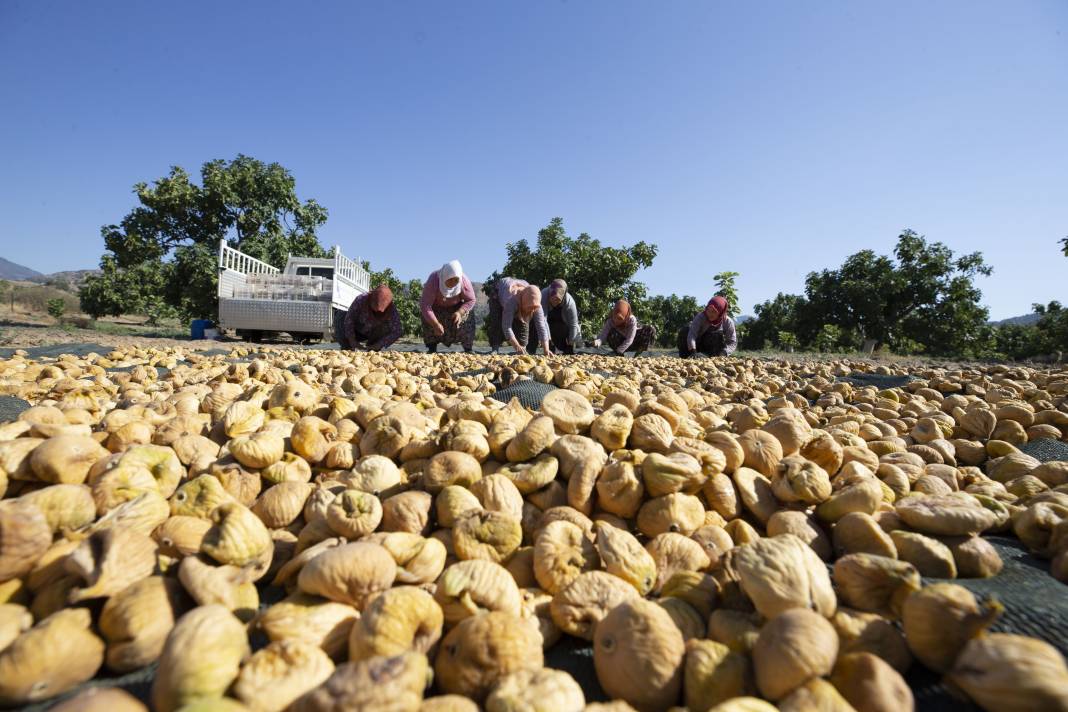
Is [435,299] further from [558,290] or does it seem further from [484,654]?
[484,654]

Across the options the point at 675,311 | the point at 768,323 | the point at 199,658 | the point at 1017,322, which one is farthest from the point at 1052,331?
the point at 1017,322

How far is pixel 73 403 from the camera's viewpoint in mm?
2703

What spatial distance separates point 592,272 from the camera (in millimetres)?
22562

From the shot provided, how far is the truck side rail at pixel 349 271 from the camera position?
16.8 metres

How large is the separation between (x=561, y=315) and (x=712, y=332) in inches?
140

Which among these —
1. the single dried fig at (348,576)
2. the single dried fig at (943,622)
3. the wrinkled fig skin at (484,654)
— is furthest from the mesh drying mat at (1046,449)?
the single dried fig at (348,576)

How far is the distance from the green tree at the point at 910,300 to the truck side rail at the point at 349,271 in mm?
29563

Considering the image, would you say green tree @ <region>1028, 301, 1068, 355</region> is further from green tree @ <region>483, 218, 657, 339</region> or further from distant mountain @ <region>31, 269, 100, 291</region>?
distant mountain @ <region>31, 269, 100, 291</region>

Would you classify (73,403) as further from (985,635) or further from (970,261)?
(970,261)

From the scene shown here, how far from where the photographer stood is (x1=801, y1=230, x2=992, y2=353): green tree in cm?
2884

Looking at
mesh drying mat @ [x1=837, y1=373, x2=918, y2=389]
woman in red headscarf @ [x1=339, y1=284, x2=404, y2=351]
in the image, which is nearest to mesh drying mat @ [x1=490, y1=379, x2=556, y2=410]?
mesh drying mat @ [x1=837, y1=373, x2=918, y2=389]

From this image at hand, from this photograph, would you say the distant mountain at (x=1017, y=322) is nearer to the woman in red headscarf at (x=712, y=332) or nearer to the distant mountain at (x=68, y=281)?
the woman in red headscarf at (x=712, y=332)

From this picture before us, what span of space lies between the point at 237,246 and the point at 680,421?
2441cm

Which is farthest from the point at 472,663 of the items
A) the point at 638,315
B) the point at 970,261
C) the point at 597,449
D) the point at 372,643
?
the point at 970,261
